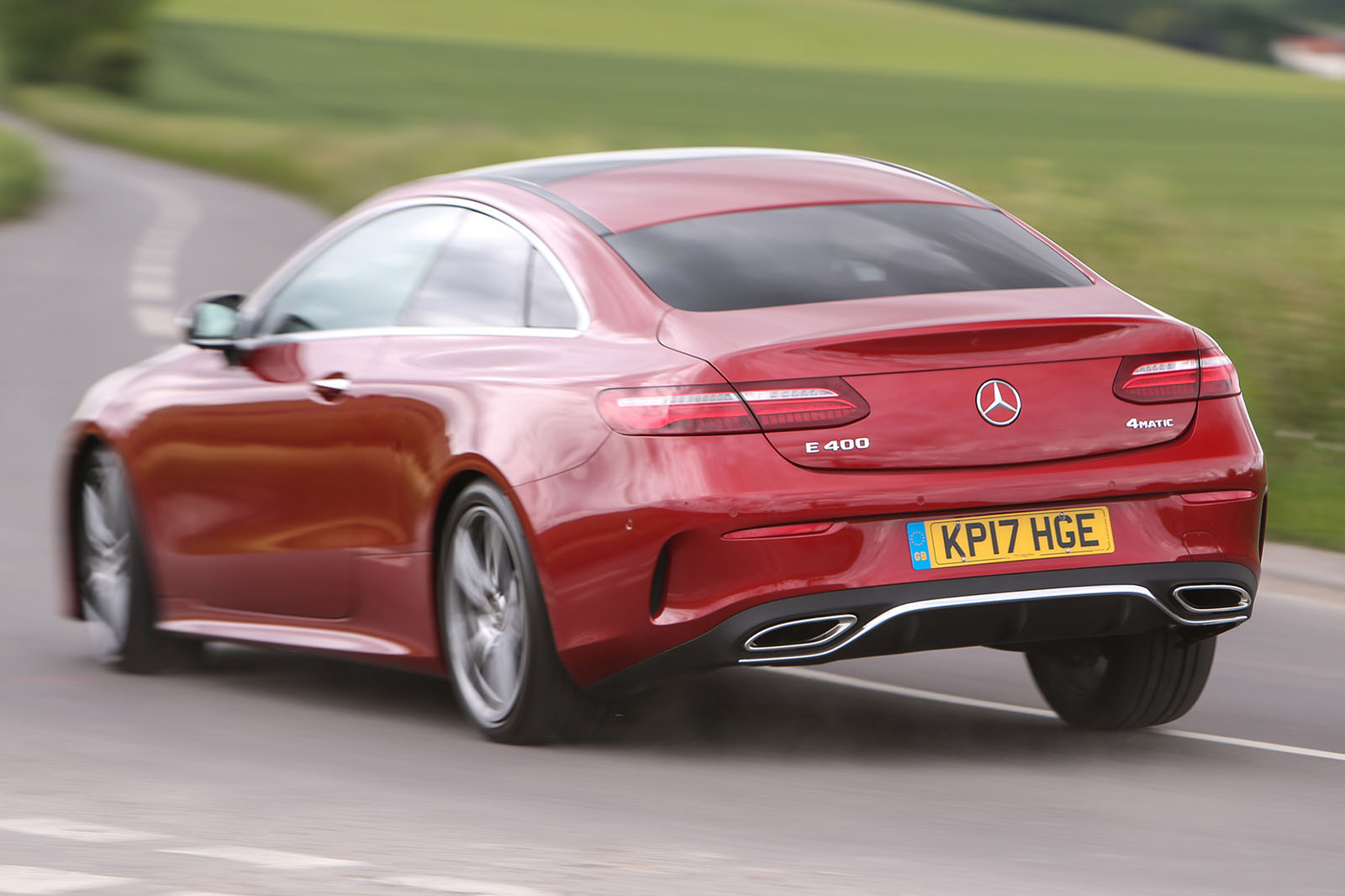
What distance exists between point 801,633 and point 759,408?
546mm

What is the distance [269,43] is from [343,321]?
79703mm

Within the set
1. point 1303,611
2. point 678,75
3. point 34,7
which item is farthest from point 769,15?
point 1303,611

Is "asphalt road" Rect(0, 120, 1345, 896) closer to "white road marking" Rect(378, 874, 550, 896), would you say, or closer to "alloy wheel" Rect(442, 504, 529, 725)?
"white road marking" Rect(378, 874, 550, 896)

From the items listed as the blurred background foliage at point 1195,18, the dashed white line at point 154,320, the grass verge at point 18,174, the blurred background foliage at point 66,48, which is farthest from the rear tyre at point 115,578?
the blurred background foliage at point 1195,18

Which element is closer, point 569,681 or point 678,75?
point 569,681

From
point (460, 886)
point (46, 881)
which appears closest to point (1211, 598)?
point (460, 886)

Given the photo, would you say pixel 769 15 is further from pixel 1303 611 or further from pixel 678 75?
pixel 1303 611

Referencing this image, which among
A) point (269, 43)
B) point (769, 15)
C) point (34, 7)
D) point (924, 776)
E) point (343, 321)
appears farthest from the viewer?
point (769, 15)

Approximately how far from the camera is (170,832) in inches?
215

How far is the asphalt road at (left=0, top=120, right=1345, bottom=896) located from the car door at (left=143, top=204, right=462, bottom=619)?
410 mm

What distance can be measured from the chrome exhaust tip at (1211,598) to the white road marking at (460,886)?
2.07 metres

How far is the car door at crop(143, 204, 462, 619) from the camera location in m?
7.05

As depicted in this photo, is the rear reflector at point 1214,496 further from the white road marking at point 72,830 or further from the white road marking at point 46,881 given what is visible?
the white road marking at point 46,881

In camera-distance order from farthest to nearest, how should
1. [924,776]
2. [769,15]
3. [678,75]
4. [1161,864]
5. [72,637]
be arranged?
[769,15] → [678,75] → [72,637] → [924,776] → [1161,864]
